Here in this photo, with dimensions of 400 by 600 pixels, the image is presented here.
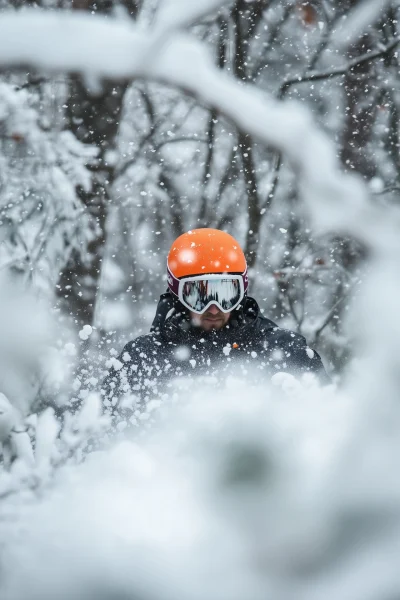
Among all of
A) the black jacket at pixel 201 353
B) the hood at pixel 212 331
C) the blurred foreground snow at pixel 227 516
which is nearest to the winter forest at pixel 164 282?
the blurred foreground snow at pixel 227 516

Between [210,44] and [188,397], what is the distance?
16.5ft

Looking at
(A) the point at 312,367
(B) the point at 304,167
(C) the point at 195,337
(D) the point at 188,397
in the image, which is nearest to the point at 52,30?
(B) the point at 304,167

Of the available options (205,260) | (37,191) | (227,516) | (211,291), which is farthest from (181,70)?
(227,516)

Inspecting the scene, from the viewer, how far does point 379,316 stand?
1946 millimetres

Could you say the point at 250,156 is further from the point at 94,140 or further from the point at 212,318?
the point at 212,318

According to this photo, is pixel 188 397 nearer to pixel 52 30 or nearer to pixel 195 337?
pixel 195 337

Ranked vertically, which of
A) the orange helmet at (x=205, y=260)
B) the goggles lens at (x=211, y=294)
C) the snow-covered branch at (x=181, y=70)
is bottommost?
the goggles lens at (x=211, y=294)

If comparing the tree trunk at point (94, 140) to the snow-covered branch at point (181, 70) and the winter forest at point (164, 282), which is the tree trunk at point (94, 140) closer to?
the winter forest at point (164, 282)

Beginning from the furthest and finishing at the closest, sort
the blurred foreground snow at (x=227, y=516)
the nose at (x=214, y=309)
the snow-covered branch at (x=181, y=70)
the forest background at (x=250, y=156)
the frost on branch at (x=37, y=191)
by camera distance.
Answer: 1. the forest background at (x=250, y=156)
2. the snow-covered branch at (x=181, y=70)
3. the frost on branch at (x=37, y=191)
4. the nose at (x=214, y=309)
5. the blurred foreground snow at (x=227, y=516)

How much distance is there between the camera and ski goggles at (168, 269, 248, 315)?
2.31m

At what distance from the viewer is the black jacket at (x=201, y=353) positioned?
212 cm

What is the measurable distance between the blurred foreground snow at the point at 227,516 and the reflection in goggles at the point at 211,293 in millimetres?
1012

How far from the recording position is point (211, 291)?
232cm

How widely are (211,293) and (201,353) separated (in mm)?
235
